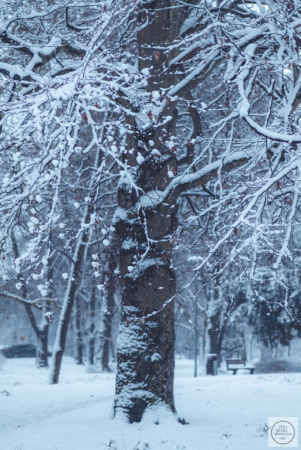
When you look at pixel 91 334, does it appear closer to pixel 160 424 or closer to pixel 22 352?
pixel 22 352

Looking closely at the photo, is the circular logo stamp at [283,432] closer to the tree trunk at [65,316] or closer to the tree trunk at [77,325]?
the tree trunk at [65,316]

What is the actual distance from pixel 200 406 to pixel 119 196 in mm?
4176

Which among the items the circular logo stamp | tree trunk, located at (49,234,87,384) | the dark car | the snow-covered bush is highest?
tree trunk, located at (49,234,87,384)

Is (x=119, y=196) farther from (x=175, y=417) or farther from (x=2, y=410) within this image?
(x=2, y=410)

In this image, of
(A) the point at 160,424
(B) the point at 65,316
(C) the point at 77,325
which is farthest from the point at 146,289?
(C) the point at 77,325

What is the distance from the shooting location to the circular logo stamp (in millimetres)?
6391

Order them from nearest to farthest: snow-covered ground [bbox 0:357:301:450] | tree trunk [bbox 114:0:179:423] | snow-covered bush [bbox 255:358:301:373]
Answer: snow-covered ground [bbox 0:357:301:450] < tree trunk [bbox 114:0:179:423] < snow-covered bush [bbox 255:358:301:373]

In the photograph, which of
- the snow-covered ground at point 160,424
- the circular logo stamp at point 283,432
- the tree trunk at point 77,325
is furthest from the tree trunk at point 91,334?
the circular logo stamp at point 283,432

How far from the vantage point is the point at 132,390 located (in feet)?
24.5

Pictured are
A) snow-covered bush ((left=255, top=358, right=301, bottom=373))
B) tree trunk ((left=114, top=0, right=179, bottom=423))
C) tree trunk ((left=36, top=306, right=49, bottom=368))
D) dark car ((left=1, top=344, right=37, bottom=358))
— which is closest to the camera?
tree trunk ((left=114, top=0, right=179, bottom=423))

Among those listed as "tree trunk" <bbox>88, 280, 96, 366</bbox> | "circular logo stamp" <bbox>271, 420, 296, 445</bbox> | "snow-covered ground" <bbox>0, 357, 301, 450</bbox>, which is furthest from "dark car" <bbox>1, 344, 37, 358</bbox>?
"circular logo stamp" <bbox>271, 420, 296, 445</bbox>

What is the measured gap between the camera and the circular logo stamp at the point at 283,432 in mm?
6391

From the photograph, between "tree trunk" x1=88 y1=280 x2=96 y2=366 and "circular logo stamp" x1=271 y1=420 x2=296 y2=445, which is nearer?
"circular logo stamp" x1=271 y1=420 x2=296 y2=445

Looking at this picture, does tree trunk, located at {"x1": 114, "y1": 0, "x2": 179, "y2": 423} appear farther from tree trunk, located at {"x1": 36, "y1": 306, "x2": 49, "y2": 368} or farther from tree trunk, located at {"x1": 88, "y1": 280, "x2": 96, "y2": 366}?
tree trunk, located at {"x1": 88, "y1": 280, "x2": 96, "y2": 366}
